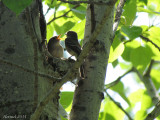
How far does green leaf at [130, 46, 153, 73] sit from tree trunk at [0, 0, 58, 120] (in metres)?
1.90

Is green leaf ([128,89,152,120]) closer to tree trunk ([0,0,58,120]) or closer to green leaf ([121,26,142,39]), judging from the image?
green leaf ([121,26,142,39])

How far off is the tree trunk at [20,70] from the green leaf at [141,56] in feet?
6.22

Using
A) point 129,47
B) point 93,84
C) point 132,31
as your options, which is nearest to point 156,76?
point 129,47

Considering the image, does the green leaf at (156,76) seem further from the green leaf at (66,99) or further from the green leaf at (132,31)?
the green leaf at (132,31)

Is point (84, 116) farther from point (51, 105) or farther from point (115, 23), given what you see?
point (115, 23)

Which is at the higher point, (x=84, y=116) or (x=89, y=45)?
(x=89, y=45)

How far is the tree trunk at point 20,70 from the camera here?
2.16 m

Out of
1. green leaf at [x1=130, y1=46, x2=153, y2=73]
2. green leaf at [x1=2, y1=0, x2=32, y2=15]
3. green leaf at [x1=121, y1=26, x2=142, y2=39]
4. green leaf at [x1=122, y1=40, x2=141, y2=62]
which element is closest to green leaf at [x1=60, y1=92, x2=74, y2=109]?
green leaf at [x1=121, y1=26, x2=142, y2=39]

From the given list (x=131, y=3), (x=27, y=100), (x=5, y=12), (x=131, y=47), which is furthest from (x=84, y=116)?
(x=131, y=47)

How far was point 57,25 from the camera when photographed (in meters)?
4.58

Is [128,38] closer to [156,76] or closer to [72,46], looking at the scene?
[72,46]

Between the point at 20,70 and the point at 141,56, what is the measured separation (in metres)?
2.29

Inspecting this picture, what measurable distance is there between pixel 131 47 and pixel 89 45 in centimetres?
264

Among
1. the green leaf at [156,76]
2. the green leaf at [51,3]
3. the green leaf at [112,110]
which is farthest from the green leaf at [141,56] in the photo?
the green leaf at [156,76]
